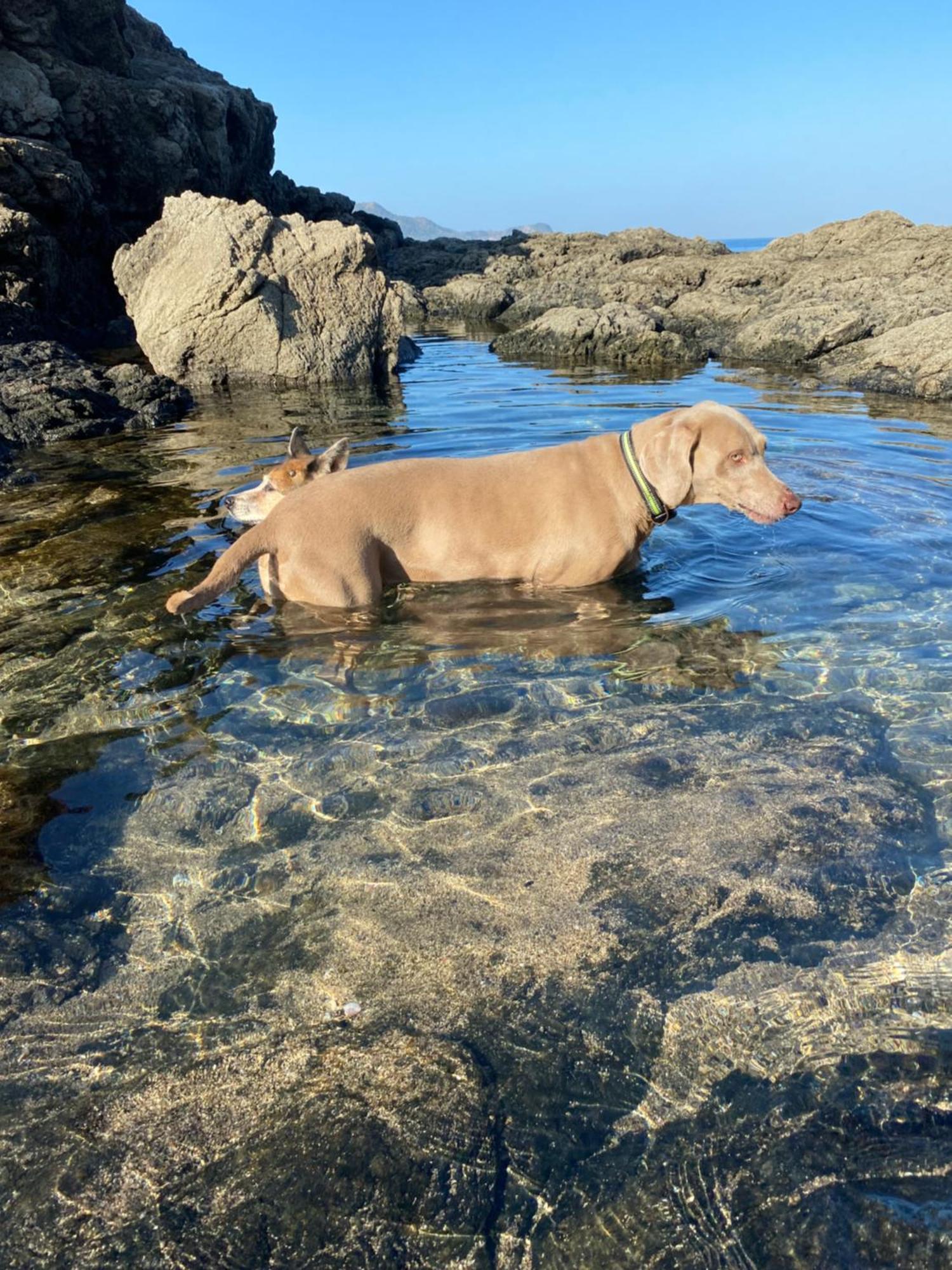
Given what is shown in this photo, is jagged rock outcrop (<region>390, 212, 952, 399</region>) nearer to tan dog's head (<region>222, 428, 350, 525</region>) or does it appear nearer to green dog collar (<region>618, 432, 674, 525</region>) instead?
green dog collar (<region>618, 432, 674, 525</region>)

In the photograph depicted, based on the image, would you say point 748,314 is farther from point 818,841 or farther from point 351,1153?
point 351,1153

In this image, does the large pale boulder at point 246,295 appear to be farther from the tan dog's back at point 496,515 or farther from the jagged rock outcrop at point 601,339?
the tan dog's back at point 496,515

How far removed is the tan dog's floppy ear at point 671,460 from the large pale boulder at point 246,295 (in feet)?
41.7

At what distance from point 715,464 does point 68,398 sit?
10.4 meters

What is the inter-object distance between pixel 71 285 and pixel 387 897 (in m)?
22.0

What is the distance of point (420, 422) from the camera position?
12.8 m

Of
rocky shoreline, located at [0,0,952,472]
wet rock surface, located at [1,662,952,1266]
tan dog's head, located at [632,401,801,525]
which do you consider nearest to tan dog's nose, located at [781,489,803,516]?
tan dog's head, located at [632,401,801,525]

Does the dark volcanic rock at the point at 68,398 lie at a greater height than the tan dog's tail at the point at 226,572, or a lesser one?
greater

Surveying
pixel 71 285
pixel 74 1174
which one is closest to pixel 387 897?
pixel 74 1174

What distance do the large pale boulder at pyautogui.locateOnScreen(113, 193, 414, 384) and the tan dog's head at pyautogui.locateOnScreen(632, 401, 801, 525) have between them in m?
12.7

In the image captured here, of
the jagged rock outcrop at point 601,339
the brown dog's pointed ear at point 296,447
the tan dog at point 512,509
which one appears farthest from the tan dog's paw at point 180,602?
the jagged rock outcrop at point 601,339

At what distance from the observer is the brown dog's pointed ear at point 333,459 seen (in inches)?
278

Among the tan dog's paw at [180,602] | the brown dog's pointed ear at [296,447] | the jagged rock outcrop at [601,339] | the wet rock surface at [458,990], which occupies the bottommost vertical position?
the wet rock surface at [458,990]

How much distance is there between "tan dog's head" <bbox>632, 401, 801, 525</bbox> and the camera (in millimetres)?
5844
